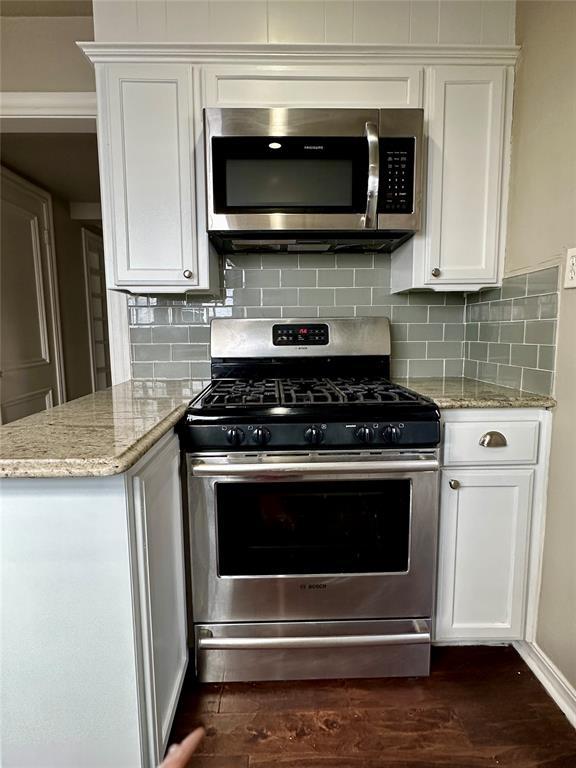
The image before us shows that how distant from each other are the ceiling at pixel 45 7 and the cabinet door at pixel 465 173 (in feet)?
4.94

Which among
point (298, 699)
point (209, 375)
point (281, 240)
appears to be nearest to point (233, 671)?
point (298, 699)

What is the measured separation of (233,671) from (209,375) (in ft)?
3.97

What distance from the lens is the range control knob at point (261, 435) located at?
4.38 ft

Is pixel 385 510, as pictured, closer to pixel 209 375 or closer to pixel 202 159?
pixel 209 375

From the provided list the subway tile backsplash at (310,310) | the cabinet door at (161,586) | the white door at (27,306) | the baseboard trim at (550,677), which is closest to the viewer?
the cabinet door at (161,586)

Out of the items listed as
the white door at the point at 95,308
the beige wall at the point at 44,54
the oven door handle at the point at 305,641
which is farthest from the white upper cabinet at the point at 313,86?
the white door at the point at 95,308

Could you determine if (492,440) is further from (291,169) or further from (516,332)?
(291,169)

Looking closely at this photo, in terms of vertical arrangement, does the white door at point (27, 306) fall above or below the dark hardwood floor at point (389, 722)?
above

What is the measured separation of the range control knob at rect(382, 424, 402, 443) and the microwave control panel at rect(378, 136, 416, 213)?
0.83 m

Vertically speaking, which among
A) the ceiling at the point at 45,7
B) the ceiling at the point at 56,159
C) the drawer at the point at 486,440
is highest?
the ceiling at the point at 45,7

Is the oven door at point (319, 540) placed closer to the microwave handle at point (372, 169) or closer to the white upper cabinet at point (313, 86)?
the microwave handle at point (372, 169)

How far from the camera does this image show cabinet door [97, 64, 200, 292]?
62.1 inches

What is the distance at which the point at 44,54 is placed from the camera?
6.10 ft

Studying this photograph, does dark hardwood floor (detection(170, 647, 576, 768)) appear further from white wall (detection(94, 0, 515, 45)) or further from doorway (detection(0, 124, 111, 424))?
white wall (detection(94, 0, 515, 45))
